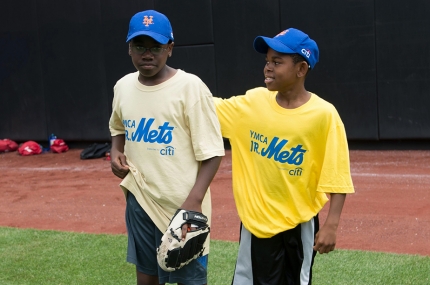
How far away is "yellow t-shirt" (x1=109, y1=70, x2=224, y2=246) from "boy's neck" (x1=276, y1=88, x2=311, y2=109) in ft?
1.39

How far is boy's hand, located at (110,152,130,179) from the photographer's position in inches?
138

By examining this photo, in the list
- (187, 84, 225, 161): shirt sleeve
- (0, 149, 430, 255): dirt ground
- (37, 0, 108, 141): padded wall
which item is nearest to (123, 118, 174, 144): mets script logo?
(187, 84, 225, 161): shirt sleeve

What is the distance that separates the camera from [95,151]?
1266 centimetres

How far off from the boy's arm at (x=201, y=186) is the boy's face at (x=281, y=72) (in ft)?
1.67

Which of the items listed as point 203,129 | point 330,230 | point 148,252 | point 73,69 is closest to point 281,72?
point 203,129

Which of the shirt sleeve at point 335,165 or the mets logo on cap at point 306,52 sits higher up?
the mets logo on cap at point 306,52

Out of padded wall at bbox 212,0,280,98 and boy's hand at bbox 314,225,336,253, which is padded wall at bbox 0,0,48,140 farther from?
boy's hand at bbox 314,225,336,253

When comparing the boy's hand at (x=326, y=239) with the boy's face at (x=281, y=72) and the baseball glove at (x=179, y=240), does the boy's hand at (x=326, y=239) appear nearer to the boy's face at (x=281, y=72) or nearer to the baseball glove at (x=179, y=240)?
the baseball glove at (x=179, y=240)

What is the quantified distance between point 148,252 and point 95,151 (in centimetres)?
934

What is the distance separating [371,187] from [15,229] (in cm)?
442

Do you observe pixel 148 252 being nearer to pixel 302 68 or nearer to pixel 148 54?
pixel 148 54

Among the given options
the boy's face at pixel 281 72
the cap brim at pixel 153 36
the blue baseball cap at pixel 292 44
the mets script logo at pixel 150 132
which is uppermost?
the cap brim at pixel 153 36

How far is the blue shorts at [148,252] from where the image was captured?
342 cm

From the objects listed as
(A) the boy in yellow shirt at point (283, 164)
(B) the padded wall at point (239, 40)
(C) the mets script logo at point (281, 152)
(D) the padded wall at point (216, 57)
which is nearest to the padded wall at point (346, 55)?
(D) the padded wall at point (216, 57)
